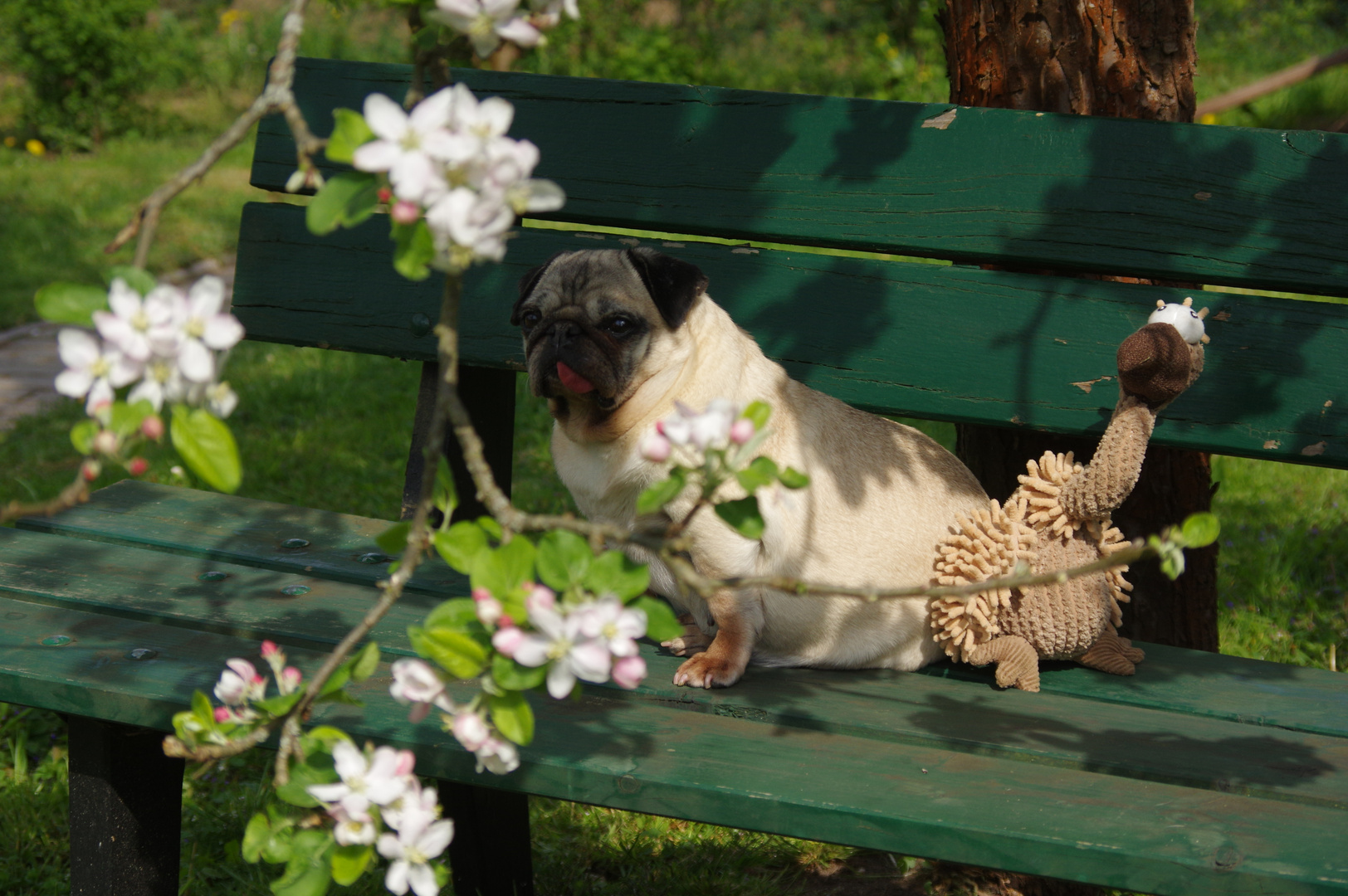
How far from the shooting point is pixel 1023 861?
153 cm

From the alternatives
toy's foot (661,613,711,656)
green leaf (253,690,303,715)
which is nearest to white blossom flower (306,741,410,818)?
green leaf (253,690,303,715)

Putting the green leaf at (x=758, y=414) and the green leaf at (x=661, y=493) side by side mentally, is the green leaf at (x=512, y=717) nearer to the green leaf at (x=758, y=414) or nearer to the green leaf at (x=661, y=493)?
the green leaf at (x=661, y=493)

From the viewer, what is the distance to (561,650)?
1.23 metres

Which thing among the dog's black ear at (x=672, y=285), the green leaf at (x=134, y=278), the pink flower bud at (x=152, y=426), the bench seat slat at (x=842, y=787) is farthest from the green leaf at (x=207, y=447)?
the dog's black ear at (x=672, y=285)

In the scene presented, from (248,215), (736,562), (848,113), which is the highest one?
(848,113)

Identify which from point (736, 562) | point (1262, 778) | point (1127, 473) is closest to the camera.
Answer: point (1262, 778)

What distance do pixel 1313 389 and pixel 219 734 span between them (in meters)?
2.08

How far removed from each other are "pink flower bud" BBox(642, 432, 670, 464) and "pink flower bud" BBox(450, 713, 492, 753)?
346 mm

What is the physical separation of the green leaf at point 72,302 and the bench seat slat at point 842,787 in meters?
0.78

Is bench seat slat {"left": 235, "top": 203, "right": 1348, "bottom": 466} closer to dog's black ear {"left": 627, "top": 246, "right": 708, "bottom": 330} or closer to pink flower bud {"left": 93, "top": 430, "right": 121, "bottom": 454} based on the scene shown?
dog's black ear {"left": 627, "top": 246, "right": 708, "bottom": 330}

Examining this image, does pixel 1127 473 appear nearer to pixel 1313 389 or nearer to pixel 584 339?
pixel 1313 389

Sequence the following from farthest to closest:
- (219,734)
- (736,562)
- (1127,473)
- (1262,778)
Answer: (736,562) → (1127,473) → (1262,778) → (219,734)

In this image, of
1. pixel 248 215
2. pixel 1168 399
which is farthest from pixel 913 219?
pixel 248 215

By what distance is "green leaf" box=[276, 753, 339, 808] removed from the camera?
1.41m
